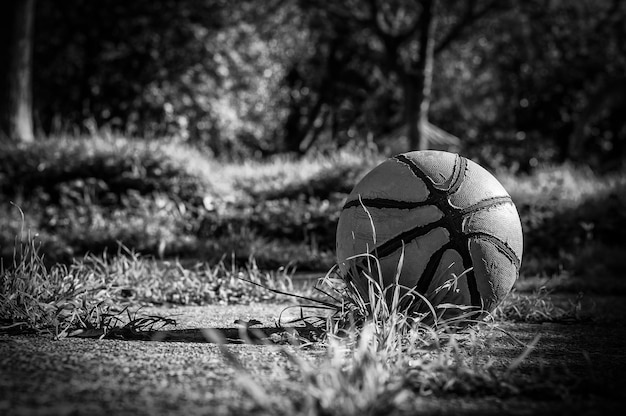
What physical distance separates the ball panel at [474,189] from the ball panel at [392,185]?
19 centimetres

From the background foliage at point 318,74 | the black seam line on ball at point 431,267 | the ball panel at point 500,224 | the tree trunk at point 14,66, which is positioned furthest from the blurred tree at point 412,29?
the black seam line on ball at point 431,267

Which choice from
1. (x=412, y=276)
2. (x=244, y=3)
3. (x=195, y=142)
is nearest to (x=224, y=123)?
(x=195, y=142)

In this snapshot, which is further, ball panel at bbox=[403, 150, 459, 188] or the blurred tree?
the blurred tree

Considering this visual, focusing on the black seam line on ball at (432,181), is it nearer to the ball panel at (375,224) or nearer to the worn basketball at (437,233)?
the worn basketball at (437,233)

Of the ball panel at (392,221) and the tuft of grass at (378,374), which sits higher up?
the ball panel at (392,221)

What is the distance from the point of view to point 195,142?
15938 millimetres

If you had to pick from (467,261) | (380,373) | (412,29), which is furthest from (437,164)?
(412,29)

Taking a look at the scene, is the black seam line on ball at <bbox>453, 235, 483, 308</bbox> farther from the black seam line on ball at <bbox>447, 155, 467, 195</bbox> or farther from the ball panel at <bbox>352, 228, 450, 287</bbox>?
the black seam line on ball at <bbox>447, 155, 467, 195</bbox>

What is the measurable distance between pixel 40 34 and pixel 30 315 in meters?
13.3

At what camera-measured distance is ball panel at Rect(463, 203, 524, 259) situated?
11.4 ft

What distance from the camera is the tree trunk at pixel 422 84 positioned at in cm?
1298

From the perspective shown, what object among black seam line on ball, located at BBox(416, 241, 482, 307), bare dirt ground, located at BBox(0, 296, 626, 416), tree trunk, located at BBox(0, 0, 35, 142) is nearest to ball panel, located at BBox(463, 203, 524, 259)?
black seam line on ball, located at BBox(416, 241, 482, 307)

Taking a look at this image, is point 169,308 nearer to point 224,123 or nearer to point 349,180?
point 349,180

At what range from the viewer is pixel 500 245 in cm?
355
